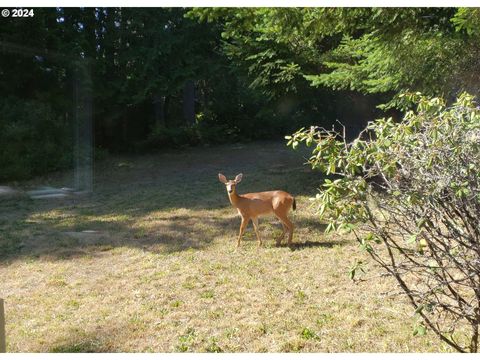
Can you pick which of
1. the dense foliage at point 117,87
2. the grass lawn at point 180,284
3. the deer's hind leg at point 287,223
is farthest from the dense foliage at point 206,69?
the deer's hind leg at point 287,223

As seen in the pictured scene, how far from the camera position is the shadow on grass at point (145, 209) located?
577 centimetres

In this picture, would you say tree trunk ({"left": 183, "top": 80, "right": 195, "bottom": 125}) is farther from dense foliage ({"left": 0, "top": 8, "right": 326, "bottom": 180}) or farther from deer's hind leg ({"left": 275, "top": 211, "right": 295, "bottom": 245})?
deer's hind leg ({"left": 275, "top": 211, "right": 295, "bottom": 245})

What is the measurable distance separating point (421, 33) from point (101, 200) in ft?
18.2

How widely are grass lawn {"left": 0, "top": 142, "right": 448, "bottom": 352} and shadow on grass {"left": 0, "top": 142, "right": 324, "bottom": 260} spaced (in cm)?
3

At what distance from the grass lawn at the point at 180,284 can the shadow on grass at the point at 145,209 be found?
3cm

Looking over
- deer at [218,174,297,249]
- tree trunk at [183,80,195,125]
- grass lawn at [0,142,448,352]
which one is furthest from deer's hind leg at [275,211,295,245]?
tree trunk at [183,80,195,125]

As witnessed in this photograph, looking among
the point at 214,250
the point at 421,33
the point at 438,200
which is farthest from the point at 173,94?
the point at 438,200

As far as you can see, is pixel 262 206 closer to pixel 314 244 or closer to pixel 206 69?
pixel 314 244

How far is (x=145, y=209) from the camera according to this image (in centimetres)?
750

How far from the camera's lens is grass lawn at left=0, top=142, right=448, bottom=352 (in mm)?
3279

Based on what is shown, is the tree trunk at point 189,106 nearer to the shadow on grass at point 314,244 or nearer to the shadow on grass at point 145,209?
the shadow on grass at point 145,209

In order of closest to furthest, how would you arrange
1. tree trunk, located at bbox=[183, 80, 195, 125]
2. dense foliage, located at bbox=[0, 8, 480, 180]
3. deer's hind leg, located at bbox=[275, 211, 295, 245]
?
dense foliage, located at bbox=[0, 8, 480, 180] → deer's hind leg, located at bbox=[275, 211, 295, 245] → tree trunk, located at bbox=[183, 80, 195, 125]

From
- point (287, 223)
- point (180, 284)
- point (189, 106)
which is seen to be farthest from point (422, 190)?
point (189, 106)

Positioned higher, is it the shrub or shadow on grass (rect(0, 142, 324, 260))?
the shrub
